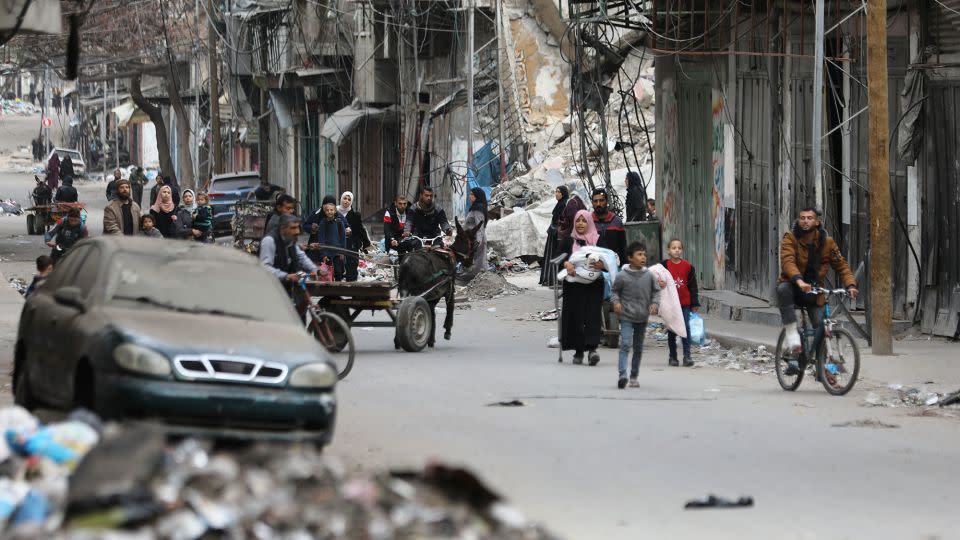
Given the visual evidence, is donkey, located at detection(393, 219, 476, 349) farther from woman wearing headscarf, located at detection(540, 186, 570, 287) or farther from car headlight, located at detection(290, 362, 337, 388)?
woman wearing headscarf, located at detection(540, 186, 570, 287)

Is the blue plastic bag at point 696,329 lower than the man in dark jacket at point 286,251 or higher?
lower

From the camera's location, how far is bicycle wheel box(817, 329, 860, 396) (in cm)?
1481

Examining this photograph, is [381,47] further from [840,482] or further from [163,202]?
[840,482]

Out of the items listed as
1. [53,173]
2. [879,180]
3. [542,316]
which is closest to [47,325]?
[879,180]

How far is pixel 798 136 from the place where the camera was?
885 inches

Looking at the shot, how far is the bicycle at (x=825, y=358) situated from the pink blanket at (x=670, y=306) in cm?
223

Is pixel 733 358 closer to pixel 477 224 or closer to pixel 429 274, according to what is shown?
pixel 429 274

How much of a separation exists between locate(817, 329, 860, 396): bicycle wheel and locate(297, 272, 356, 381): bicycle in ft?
14.1

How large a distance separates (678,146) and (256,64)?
27.7m

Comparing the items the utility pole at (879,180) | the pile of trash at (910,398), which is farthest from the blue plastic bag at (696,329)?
the pile of trash at (910,398)

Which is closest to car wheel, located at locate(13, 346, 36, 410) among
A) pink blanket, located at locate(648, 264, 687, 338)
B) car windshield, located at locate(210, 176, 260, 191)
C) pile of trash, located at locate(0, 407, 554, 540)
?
pile of trash, located at locate(0, 407, 554, 540)

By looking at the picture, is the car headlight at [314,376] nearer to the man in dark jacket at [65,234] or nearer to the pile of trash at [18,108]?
the man in dark jacket at [65,234]

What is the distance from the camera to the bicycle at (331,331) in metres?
15.6

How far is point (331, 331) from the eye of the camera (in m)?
15.9
